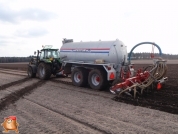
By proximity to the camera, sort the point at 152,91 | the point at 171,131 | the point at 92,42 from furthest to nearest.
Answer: the point at 92,42 → the point at 152,91 → the point at 171,131

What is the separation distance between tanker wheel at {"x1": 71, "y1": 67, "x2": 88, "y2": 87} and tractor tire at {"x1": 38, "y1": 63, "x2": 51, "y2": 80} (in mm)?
2967

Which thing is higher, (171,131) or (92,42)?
(92,42)

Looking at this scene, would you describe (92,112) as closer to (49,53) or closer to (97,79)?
(97,79)

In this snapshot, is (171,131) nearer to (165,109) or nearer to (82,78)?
(165,109)

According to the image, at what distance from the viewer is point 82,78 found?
34.7 feet

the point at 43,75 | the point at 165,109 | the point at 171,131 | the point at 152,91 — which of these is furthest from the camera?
the point at 43,75

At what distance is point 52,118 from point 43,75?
818 cm

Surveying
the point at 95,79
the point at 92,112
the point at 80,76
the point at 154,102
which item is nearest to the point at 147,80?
the point at 154,102

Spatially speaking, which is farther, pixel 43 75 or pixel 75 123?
pixel 43 75

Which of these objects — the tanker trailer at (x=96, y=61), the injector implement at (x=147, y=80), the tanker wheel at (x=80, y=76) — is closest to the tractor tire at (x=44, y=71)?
the tanker trailer at (x=96, y=61)

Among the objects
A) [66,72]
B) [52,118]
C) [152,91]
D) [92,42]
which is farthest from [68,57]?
[52,118]

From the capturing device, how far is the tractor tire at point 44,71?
43.8 feet

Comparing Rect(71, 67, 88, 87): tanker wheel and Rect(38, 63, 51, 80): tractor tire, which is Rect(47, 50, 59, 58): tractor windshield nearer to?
Rect(38, 63, 51, 80): tractor tire

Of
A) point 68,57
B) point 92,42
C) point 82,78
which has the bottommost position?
point 82,78
